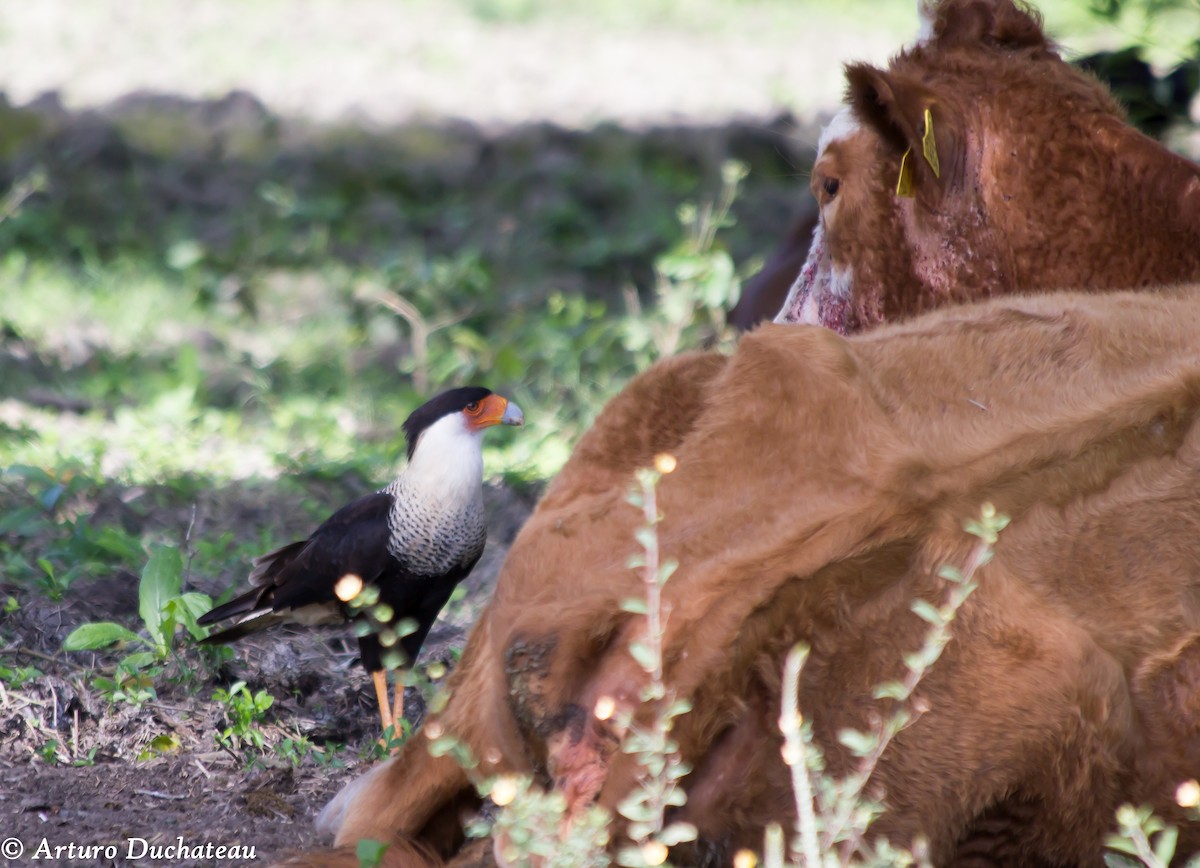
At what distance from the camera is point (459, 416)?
3.97 m

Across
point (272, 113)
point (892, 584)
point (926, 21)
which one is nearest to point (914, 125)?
point (926, 21)

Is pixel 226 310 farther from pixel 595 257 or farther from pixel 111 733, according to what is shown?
pixel 111 733

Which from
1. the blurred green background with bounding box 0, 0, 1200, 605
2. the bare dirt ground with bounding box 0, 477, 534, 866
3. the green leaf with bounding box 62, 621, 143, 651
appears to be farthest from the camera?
the blurred green background with bounding box 0, 0, 1200, 605

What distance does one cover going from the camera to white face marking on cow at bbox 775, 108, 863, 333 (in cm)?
381

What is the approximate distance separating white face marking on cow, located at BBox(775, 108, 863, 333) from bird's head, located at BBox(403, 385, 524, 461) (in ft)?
2.66

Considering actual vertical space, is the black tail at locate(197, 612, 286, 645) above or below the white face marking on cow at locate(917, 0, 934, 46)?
below

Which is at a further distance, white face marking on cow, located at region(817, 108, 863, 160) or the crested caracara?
white face marking on cow, located at region(817, 108, 863, 160)

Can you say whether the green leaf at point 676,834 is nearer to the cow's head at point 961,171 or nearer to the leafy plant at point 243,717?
the leafy plant at point 243,717

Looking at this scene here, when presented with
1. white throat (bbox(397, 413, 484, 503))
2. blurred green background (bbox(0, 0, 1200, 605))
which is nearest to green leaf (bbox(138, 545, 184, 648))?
blurred green background (bbox(0, 0, 1200, 605))

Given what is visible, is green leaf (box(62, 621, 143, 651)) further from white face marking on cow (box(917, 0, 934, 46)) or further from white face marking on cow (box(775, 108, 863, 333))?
white face marking on cow (box(917, 0, 934, 46))

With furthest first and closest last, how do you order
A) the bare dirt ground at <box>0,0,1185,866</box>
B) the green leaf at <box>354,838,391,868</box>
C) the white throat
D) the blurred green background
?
the blurred green background → the white throat → the bare dirt ground at <box>0,0,1185,866</box> → the green leaf at <box>354,838,391,868</box>

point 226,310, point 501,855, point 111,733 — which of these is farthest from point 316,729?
point 226,310

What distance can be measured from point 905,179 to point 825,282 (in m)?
0.42

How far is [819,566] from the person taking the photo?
204 centimetres
